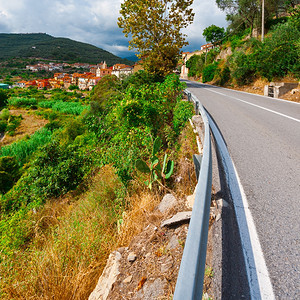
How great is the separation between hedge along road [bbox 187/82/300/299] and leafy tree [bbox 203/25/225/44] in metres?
60.2

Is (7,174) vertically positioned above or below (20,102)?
below

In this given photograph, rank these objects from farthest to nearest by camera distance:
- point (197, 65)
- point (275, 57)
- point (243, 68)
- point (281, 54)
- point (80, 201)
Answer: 1. point (197, 65)
2. point (243, 68)
3. point (275, 57)
4. point (281, 54)
5. point (80, 201)

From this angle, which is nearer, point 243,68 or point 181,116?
point 181,116

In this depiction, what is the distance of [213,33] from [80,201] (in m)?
64.1

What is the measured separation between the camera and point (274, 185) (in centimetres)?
325

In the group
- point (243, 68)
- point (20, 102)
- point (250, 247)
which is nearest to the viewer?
point (250, 247)

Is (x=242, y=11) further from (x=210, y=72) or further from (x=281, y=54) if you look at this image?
(x=281, y=54)

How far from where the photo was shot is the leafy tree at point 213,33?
190ft

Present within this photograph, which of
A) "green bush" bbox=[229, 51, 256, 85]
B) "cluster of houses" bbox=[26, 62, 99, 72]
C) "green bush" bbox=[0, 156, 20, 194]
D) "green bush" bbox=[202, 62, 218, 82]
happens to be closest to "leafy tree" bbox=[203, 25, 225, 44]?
"green bush" bbox=[202, 62, 218, 82]

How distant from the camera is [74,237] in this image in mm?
3635

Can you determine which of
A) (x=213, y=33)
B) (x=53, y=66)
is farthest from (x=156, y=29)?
(x=53, y=66)

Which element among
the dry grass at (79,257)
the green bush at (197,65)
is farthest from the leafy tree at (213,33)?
the dry grass at (79,257)

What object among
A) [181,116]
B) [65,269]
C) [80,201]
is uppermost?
[181,116]

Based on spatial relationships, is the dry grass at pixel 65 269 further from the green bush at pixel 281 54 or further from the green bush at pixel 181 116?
the green bush at pixel 281 54
